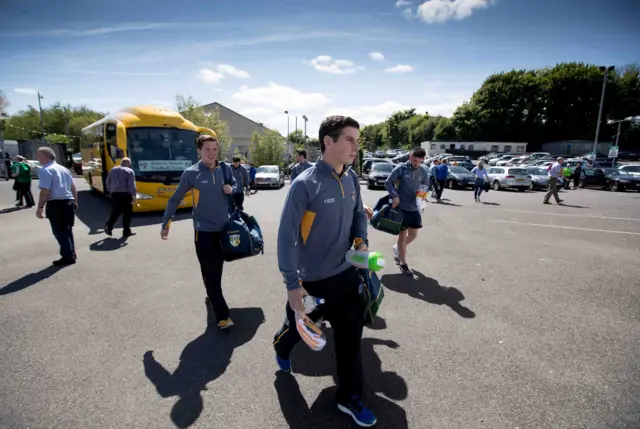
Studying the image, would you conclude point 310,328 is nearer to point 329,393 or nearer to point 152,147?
point 329,393

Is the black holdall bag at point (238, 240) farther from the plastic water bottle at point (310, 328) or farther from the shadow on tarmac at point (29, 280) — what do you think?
the shadow on tarmac at point (29, 280)

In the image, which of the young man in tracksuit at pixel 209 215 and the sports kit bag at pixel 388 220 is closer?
the young man in tracksuit at pixel 209 215

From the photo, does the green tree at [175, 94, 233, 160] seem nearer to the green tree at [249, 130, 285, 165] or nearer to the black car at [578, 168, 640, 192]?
the green tree at [249, 130, 285, 165]

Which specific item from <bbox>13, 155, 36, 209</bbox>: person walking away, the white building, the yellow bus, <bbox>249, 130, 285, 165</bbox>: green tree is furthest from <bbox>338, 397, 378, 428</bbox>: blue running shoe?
the white building

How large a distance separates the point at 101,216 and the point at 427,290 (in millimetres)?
10241

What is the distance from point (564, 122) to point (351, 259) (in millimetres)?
73912

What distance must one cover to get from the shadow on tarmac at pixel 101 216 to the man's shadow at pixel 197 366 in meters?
6.52

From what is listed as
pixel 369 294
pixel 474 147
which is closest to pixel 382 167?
pixel 369 294

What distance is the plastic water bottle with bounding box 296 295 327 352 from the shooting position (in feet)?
6.85

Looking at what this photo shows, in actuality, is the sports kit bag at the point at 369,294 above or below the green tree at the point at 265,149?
below

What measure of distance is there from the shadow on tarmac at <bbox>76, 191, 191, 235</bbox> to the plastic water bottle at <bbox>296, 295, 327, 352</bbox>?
818cm

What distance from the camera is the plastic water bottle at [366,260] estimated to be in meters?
2.24

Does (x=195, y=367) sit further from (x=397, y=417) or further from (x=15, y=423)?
(x=397, y=417)

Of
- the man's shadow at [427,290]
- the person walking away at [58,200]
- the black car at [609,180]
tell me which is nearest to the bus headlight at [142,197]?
the person walking away at [58,200]
